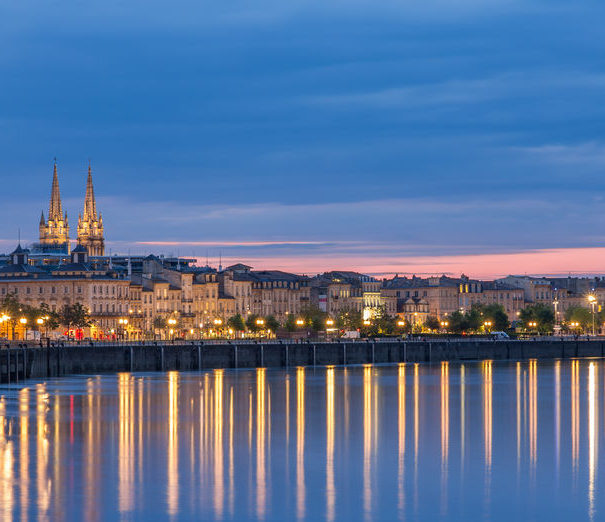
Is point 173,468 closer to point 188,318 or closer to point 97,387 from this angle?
point 97,387

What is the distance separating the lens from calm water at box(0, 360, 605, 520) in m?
39.7

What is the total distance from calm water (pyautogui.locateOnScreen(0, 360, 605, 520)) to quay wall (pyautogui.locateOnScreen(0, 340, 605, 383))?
14.2 meters

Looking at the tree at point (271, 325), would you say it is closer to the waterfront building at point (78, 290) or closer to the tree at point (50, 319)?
the waterfront building at point (78, 290)

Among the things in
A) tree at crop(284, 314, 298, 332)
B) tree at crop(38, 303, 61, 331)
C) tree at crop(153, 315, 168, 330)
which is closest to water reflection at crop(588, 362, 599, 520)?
tree at crop(38, 303, 61, 331)

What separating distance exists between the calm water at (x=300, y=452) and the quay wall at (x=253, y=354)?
14157 millimetres

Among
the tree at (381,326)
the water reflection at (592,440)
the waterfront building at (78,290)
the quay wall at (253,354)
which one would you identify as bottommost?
the water reflection at (592,440)

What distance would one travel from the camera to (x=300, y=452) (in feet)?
166

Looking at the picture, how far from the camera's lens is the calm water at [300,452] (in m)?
39.7

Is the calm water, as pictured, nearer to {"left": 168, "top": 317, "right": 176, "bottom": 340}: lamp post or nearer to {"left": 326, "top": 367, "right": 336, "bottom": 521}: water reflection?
{"left": 326, "top": 367, "right": 336, "bottom": 521}: water reflection

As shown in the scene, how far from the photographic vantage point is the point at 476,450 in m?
51.5

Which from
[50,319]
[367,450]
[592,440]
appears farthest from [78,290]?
[367,450]

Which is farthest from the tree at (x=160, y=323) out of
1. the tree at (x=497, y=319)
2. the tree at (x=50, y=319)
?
the tree at (x=497, y=319)

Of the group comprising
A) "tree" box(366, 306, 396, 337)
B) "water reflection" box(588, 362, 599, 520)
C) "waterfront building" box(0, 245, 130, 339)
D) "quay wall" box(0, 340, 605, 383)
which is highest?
"waterfront building" box(0, 245, 130, 339)

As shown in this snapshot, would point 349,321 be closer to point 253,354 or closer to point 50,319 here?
point 50,319
